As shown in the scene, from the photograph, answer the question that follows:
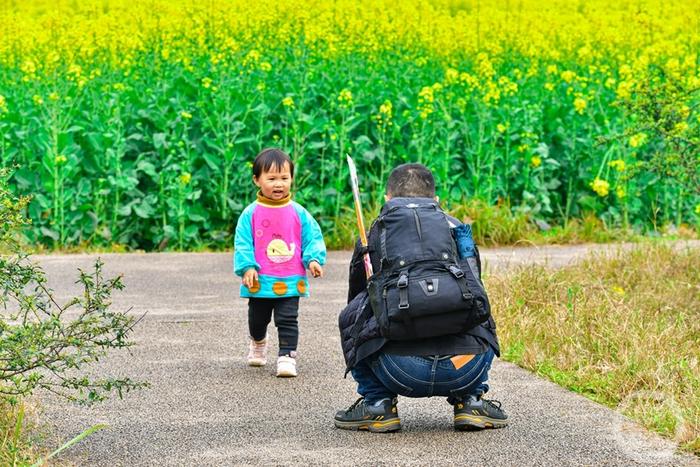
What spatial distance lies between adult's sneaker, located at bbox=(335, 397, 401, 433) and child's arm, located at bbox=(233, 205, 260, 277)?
149 centimetres

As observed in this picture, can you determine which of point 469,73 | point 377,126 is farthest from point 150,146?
point 469,73

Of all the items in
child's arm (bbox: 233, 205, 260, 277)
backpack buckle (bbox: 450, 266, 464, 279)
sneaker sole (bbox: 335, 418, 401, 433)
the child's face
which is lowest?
sneaker sole (bbox: 335, 418, 401, 433)

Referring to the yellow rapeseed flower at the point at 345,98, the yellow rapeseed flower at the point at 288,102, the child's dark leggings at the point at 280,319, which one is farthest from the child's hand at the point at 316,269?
the yellow rapeseed flower at the point at 345,98

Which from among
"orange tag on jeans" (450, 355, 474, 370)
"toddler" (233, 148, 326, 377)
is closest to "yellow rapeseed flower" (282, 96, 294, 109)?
"toddler" (233, 148, 326, 377)

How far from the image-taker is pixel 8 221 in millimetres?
4977

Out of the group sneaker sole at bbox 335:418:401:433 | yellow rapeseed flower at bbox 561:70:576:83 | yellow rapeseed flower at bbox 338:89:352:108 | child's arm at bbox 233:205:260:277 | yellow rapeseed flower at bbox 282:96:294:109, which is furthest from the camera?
yellow rapeseed flower at bbox 561:70:576:83

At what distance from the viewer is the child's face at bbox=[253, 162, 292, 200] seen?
6852 mm

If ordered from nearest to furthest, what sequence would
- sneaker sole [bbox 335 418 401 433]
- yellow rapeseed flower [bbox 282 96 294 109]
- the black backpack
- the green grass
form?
the green grass
the black backpack
sneaker sole [bbox 335 418 401 433]
yellow rapeseed flower [bbox 282 96 294 109]

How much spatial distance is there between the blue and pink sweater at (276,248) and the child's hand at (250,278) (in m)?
0.04

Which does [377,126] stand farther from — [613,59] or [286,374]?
[286,374]

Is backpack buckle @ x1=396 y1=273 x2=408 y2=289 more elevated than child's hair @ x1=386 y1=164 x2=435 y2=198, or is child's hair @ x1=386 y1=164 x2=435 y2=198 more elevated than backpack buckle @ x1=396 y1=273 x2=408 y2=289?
child's hair @ x1=386 y1=164 x2=435 y2=198

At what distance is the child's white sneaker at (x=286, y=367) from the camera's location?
6.64 m

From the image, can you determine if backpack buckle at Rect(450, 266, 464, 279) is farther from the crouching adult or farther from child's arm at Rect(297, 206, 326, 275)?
child's arm at Rect(297, 206, 326, 275)

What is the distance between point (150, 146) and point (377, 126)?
2100mm
